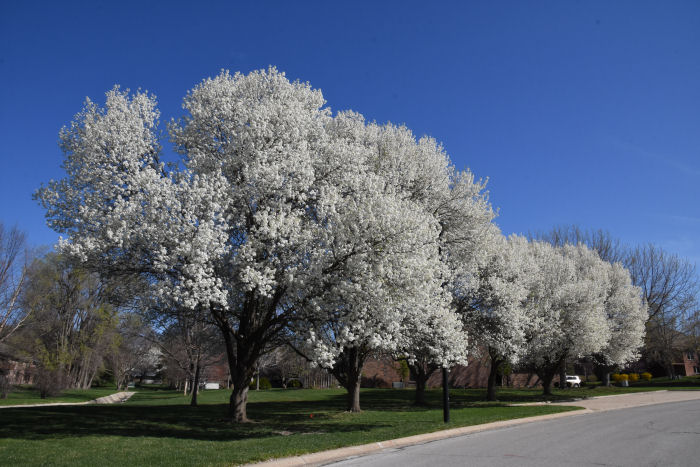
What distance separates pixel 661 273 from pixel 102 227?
194 ft

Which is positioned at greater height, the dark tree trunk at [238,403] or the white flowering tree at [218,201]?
the white flowering tree at [218,201]

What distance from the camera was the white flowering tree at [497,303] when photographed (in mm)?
25641

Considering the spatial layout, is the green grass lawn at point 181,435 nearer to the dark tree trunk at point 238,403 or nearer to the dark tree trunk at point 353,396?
the dark tree trunk at point 238,403

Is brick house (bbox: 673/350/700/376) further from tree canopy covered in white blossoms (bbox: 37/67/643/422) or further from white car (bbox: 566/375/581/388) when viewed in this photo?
tree canopy covered in white blossoms (bbox: 37/67/643/422)

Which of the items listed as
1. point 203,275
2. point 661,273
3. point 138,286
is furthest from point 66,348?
point 661,273

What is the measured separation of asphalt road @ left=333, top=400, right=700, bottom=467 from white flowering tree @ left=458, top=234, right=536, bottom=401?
8.64m

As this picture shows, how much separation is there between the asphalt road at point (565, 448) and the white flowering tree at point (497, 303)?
8.64 metres

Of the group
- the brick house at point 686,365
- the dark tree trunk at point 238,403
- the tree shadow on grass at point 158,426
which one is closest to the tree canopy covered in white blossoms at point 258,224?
the dark tree trunk at point 238,403

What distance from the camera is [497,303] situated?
86.3 feet

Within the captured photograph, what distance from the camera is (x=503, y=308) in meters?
25.6

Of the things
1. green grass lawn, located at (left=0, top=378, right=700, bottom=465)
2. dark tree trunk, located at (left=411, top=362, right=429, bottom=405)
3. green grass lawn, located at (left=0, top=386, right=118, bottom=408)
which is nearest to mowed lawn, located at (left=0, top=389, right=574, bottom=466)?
green grass lawn, located at (left=0, top=378, right=700, bottom=465)

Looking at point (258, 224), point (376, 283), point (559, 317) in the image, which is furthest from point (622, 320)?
Answer: point (258, 224)

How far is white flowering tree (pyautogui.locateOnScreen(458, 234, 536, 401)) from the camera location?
2564cm

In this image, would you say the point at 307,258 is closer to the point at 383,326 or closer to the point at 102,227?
the point at 383,326
